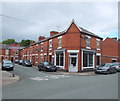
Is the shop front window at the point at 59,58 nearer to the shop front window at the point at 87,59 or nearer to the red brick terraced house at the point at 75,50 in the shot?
the red brick terraced house at the point at 75,50

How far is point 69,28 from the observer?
2398 cm

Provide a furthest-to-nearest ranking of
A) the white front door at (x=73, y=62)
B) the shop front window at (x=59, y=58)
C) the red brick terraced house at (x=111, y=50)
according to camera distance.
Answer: the red brick terraced house at (x=111, y=50) < the shop front window at (x=59, y=58) < the white front door at (x=73, y=62)

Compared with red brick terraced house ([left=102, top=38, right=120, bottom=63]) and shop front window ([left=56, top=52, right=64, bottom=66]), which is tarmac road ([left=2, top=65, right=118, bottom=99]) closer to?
shop front window ([left=56, top=52, right=64, bottom=66])

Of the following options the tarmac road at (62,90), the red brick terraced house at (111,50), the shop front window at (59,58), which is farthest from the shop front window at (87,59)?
the tarmac road at (62,90)

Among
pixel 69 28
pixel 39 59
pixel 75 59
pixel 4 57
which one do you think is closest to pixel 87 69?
pixel 75 59

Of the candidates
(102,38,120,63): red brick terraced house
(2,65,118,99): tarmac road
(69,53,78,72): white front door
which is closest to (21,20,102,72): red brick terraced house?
(69,53,78,72): white front door

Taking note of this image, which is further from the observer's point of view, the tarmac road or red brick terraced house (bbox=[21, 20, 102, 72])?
red brick terraced house (bbox=[21, 20, 102, 72])

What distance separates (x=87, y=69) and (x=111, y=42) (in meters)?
17.3

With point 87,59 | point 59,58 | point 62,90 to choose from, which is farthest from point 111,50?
point 62,90

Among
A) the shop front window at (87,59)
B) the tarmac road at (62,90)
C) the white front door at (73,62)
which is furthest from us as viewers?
the shop front window at (87,59)

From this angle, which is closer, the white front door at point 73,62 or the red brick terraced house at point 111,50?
the white front door at point 73,62

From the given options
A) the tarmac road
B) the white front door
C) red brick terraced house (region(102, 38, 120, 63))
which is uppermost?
red brick terraced house (region(102, 38, 120, 63))

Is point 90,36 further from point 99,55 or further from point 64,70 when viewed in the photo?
point 64,70

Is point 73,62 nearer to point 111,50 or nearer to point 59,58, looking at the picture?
point 59,58
